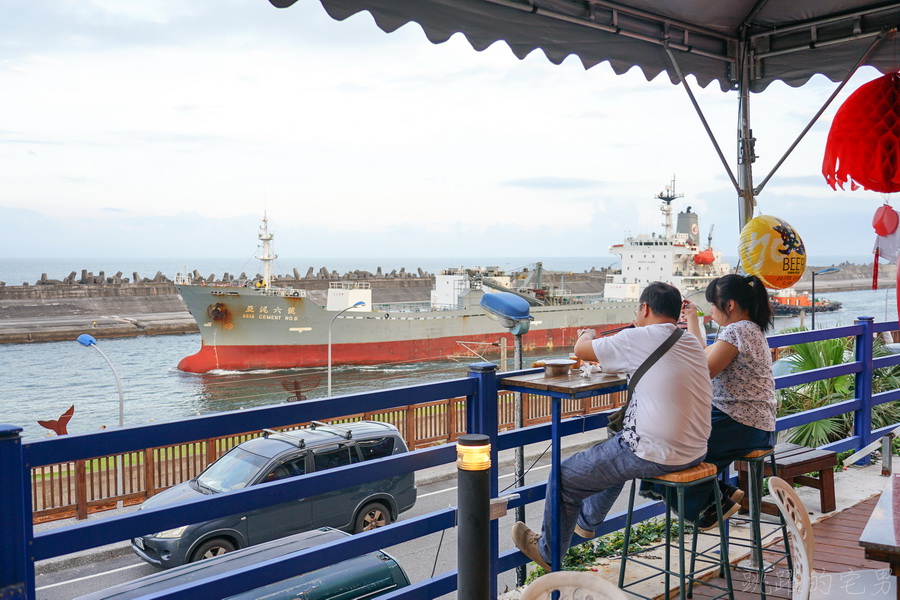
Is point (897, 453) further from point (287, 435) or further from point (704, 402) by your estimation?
point (287, 435)

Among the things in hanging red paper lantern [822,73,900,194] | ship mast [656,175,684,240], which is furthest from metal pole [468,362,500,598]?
ship mast [656,175,684,240]

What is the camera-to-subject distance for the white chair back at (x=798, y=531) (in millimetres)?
Result: 1610

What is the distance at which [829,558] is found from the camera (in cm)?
294

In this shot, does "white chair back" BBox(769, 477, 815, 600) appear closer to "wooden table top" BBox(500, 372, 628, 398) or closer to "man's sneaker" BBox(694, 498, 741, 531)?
"wooden table top" BBox(500, 372, 628, 398)

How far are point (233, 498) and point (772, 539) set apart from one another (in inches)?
99.8

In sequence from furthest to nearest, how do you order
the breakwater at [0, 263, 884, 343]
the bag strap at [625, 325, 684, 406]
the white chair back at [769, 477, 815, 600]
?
the breakwater at [0, 263, 884, 343] < the bag strap at [625, 325, 684, 406] < the white chair back at [769, 477, 815, 600]

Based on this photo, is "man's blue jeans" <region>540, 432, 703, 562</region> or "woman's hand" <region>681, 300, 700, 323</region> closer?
"man's blue jeans" <region>540, 432, 703, 562</region>

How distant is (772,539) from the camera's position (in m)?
3.16

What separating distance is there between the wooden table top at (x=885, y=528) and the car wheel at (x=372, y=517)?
5.69 m

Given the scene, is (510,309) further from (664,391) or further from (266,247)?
(266,247)

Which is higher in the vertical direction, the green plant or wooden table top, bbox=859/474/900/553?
wooden table top, bbox=859/474/900/553

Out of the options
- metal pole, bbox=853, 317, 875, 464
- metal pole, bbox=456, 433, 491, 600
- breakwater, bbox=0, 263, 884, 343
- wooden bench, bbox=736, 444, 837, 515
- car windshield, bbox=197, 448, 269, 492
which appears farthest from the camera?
breakwater, bbox=0, 263, 884, 343

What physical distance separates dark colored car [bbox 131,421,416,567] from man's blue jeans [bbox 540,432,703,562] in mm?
4147

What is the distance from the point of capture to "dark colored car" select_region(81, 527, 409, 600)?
7.50 ft
